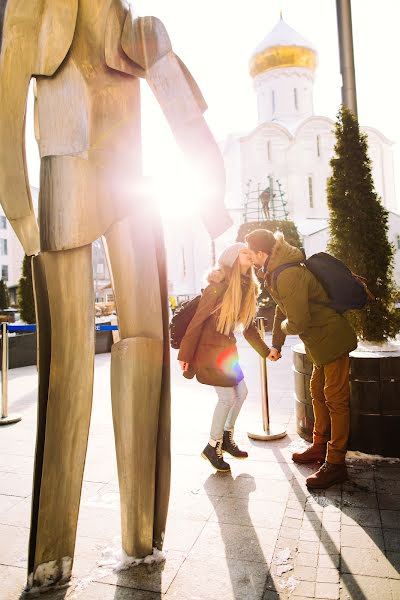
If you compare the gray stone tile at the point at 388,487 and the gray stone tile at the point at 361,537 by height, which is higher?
the gray stone tile at the point at 388,487

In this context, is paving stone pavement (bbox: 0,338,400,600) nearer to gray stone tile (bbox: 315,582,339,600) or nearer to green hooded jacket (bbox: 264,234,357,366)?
gray stone tile (bbox: 315,582,339,600)

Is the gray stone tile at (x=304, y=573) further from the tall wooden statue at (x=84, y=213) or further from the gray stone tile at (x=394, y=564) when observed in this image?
the tall wooden statue at (x=84, y=213)

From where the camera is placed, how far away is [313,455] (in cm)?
408

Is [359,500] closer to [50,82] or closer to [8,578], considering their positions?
[8,578]

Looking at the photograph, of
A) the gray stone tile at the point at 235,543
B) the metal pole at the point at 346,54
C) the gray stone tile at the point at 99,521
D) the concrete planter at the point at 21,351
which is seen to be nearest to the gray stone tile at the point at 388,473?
the gray stone tile at the point at 235,543

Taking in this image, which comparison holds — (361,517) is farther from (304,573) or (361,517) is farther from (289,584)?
(289,584)

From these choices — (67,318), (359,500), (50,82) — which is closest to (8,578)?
(67,318)

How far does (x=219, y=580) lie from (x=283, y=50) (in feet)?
121

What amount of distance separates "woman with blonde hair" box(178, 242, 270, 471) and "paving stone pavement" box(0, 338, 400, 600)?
511 mm

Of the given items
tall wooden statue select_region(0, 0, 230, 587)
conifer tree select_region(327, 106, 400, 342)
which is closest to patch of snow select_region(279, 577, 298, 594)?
tall wooden statue select_region(0, 0, 230, 587)

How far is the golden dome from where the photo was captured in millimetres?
33688

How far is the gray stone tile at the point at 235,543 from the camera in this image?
2682 mm

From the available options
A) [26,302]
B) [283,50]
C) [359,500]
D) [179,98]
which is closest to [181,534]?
[359,500]

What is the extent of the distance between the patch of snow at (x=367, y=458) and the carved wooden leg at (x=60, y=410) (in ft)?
8.51
